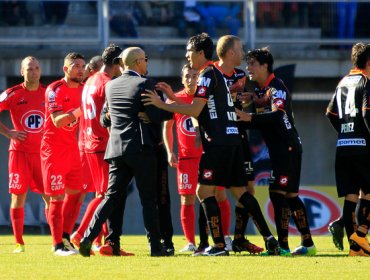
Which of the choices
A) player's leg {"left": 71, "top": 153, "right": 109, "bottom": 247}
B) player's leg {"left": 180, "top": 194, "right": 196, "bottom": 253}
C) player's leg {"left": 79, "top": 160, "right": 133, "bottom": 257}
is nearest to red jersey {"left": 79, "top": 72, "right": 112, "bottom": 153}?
player's leg {"left": 71, "top": 153, "right": 109, "bottom": 247}

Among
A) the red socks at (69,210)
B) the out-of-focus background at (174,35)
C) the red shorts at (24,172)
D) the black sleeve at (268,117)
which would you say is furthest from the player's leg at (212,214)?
the out-of-focus background at (174,35)

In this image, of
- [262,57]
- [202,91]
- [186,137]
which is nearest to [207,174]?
[202,91]

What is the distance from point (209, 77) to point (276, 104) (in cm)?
98

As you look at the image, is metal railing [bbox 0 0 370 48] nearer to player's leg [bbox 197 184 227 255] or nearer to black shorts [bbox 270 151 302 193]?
black shorts [bbox 270 151 302 193]

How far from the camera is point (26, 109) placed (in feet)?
44.4

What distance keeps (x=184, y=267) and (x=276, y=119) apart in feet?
7.99

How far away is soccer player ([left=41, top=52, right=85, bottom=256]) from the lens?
1195cm

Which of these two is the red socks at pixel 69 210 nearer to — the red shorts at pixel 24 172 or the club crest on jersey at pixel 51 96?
the red shorts at pixel 24 172

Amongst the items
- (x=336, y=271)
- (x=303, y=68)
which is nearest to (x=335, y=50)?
(x=303, y=68)

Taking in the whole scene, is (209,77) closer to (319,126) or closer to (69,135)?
(69,135)

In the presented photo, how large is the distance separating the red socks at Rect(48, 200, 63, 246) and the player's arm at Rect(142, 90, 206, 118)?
5.92ft

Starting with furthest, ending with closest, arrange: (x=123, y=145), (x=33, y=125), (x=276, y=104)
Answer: (x=33, y=125), (x=276, y=104), (x=123, y=145)

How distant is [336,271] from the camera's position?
9875mm

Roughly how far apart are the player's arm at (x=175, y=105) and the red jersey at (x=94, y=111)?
1.27m
